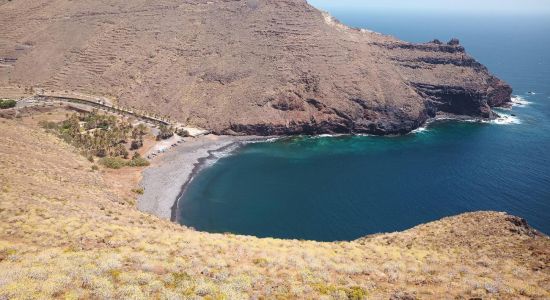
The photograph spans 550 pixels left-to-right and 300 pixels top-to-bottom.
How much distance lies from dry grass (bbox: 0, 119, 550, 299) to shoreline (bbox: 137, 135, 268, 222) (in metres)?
35.3

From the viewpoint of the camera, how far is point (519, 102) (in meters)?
184

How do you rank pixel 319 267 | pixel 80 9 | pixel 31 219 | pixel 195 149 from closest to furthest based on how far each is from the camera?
pixel 319 267
pixel 31 219
pixel 195 149
pixel 80 9

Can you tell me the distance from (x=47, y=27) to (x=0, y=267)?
16497cm

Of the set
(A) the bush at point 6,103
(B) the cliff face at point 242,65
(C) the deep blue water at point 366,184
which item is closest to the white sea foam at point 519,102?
(B) the cliff face at point 242,65

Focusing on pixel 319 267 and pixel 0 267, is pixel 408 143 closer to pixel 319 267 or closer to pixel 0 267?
pixel 319 267

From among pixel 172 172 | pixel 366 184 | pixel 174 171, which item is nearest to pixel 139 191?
pixel 172 172

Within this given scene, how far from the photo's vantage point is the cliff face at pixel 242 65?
462 feet

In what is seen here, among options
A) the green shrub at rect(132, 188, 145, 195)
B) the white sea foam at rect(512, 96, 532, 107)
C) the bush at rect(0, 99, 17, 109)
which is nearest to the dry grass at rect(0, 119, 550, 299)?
the green shrub at rect(132, 188, 145, 195)

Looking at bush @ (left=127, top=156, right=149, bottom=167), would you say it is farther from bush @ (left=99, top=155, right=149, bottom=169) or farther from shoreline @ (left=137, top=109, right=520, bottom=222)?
shoreline @ (left=137, top=109, right=520, bottom=222)

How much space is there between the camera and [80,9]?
175875mm

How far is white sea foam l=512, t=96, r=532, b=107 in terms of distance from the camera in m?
180

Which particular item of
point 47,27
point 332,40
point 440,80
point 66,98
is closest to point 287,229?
point 66,98

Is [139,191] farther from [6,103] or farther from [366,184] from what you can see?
[6,103]

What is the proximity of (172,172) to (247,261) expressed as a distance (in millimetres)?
69692
